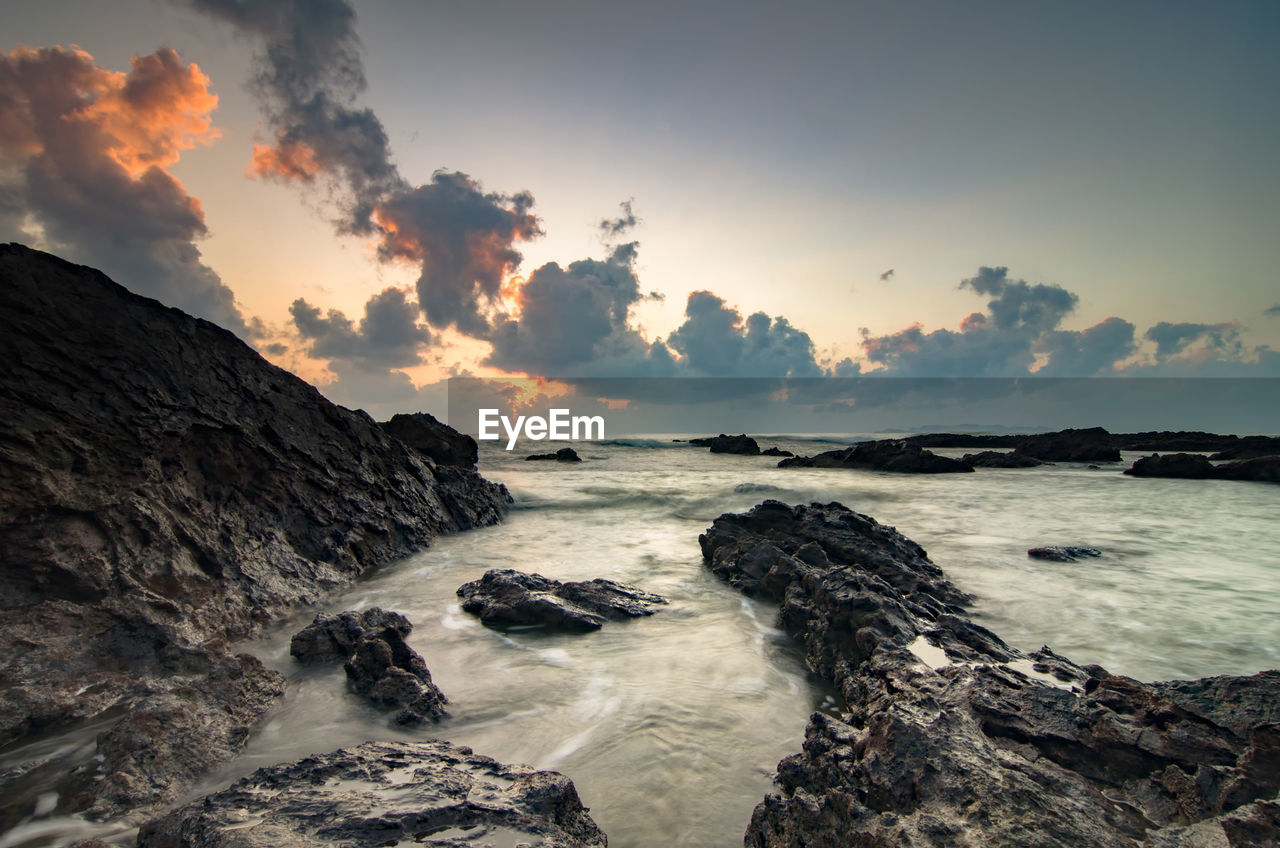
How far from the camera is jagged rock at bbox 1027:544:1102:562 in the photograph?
8.62 m

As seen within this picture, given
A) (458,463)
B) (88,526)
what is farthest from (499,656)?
(458,463)

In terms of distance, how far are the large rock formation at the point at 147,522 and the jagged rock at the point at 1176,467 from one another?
85.2ft

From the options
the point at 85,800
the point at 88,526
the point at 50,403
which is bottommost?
the point at 85,800

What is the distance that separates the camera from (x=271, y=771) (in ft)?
8.23

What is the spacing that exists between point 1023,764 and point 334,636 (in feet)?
15.2

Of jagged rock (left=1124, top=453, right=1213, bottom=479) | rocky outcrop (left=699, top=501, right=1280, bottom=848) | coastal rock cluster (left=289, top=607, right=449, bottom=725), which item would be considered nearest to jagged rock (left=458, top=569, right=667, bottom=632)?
coastal rock cluster (left=289, top=607, right=449, bottom=725)

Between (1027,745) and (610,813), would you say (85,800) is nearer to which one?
(610,813)

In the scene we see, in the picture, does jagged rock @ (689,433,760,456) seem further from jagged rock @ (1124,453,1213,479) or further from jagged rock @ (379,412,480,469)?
jagged rock @ (379,412,480,469)

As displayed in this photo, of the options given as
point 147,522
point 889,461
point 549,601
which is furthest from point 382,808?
point 889,461

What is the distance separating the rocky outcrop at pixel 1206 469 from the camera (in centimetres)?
1930

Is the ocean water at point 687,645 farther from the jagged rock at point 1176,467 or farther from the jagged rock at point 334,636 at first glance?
the jagged rock at point 1176,467

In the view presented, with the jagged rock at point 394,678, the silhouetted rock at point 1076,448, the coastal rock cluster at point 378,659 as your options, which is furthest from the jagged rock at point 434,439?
the silhouetted rock at point 1076,448

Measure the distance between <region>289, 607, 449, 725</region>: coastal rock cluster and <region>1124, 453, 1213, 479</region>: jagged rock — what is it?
87.8ft

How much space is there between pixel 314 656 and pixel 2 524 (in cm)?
230
